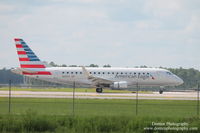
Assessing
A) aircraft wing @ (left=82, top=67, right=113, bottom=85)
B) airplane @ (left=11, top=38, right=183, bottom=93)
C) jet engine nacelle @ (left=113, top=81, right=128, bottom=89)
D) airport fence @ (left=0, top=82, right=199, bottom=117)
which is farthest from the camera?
airplane @ (left=11, top=38, right=183, bottom=93)

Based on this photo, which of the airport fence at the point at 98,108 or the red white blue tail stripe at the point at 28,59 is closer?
the airport fence at the point at 98,108

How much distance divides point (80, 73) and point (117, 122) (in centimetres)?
3218

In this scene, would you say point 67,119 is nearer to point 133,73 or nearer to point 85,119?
point 85,119

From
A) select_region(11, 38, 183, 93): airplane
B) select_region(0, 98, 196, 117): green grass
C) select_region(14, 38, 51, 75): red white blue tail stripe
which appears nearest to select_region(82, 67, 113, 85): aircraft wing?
select_region(11, 38, 183, 93): airplane

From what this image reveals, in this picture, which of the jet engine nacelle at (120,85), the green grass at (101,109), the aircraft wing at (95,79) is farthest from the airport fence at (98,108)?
the jet engine nacelle at (120,85)

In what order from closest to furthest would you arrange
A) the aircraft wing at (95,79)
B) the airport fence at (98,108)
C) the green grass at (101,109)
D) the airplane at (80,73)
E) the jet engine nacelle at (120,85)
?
the airport fence at (98,108) → the green grass at (101,109) → the aircraft wing at (95,79) → the jet engine nacelle at (120,85) → the airplane at (80,73)

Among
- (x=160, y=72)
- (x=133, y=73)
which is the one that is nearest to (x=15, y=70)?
(x=133, y=73)

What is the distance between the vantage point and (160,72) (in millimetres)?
50094

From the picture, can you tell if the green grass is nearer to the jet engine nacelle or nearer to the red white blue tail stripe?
the jet engine nacelle

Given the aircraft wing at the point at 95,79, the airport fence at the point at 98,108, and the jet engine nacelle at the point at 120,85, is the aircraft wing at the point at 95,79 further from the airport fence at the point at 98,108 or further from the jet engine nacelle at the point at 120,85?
the airport fence at the point at 98,108

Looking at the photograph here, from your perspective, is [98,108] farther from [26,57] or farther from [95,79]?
[26,57]

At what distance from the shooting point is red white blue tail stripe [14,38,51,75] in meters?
48.9

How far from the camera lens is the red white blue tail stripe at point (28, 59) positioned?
1927 inches

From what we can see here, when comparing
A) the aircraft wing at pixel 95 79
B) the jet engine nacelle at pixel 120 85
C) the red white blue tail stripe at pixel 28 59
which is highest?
the red white blue tail stripe at pixel 28 59
